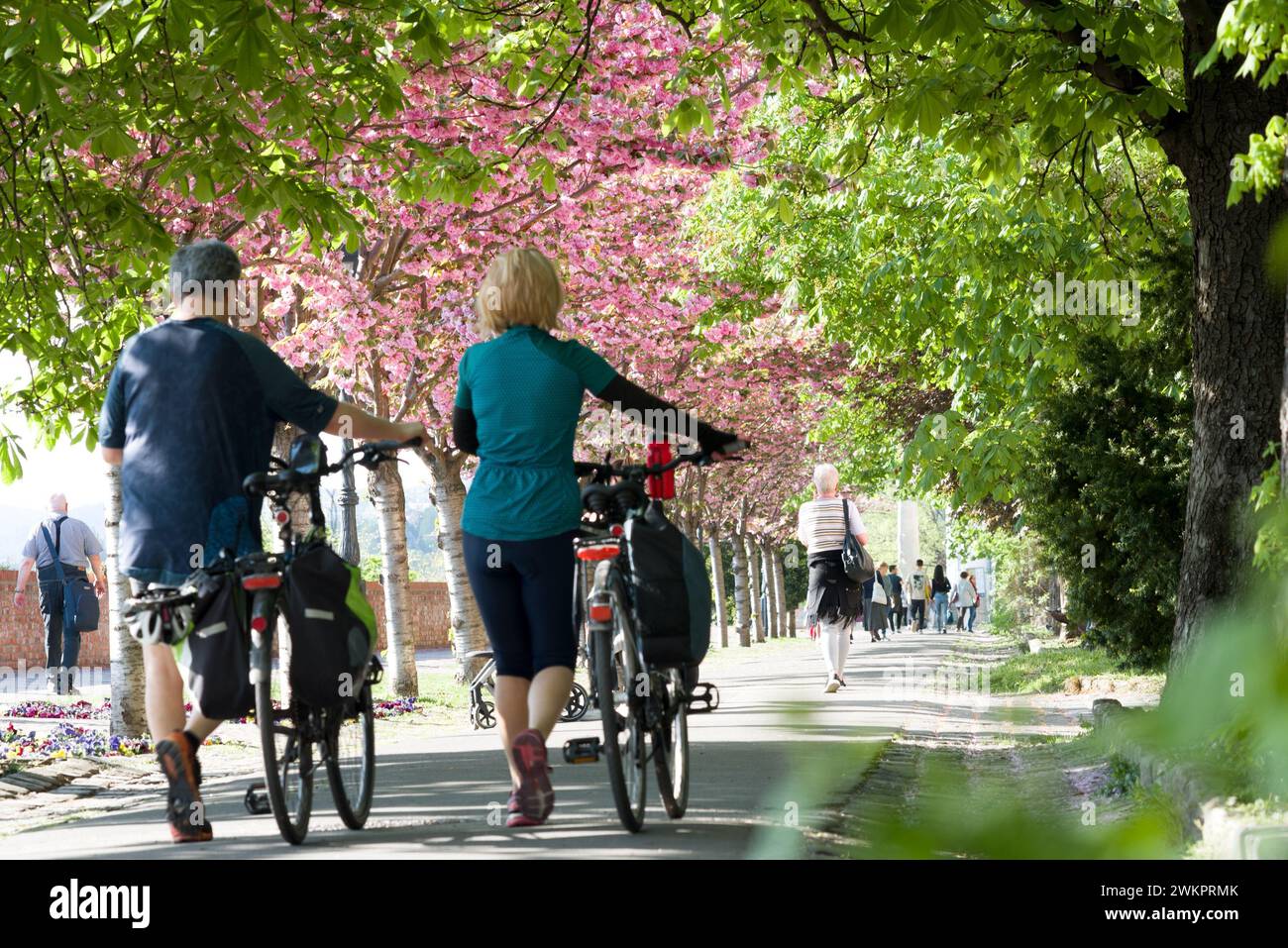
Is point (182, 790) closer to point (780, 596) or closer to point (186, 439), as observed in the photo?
point (186, 439)

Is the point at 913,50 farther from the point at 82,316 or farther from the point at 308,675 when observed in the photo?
the point at 308,675

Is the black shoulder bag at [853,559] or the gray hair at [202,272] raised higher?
the gray hair at [202,272]

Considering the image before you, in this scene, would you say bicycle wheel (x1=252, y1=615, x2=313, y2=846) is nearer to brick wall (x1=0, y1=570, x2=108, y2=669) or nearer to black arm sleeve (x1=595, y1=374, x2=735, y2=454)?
black arm sleeve (x1=595, y1=374, x2=735, y2=454)

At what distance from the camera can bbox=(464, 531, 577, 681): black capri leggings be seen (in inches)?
214

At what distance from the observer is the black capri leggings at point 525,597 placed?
543 cm

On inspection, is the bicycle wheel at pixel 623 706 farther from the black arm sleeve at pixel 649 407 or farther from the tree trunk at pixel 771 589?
the tree trunk at pixel 771 589

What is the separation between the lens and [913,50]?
36.2ft

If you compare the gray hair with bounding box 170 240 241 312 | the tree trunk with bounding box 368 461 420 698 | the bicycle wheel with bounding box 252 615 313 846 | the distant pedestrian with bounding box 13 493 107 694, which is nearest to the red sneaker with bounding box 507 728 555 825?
the bicycle wheel with bounding box 252 615 313 846

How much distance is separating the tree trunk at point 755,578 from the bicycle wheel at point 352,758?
1671 inches

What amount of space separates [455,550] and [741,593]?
26.2 m

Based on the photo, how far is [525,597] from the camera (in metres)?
5.51

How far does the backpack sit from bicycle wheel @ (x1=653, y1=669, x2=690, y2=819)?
39.6ft

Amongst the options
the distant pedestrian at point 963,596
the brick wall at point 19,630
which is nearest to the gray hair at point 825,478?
the brick wall at point 19,630

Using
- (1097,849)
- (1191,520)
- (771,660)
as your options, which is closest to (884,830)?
(1097,849)
